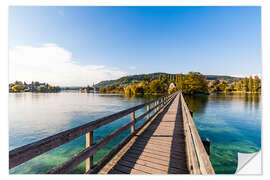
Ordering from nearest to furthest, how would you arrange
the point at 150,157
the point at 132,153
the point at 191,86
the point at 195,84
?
1. the point at 150,157
2. the point at 132,153
3. the point at 191,86
4. the point at 195,84

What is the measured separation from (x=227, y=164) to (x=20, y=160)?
6371 mm

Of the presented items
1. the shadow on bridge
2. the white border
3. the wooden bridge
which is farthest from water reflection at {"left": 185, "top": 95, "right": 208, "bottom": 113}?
the wooden bridge

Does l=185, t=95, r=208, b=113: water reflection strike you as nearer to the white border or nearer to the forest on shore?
the white border

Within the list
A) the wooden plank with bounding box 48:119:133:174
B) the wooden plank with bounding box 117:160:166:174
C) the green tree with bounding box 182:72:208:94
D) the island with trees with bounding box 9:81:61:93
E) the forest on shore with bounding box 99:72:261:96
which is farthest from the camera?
the forest on shore with bounding box 99:72:261:96

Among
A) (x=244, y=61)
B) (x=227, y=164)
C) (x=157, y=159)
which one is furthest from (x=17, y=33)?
(x=227, y=164)

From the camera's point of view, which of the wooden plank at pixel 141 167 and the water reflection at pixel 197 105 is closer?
the wooden plank at pixel 141 167

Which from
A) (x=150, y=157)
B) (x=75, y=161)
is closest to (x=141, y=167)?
(x=150, y=157)

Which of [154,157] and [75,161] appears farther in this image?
[154,157]

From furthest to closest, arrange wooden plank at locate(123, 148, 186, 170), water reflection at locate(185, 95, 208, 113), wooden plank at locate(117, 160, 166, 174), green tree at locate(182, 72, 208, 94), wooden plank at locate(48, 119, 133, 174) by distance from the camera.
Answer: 1. green tree at locate(182, 72, 208, 94)
2. water reflection at locate(185, 95, 208, 113)
3. wooden plank at locate(123, 148, 186, 170)
4. wooden plank at locate(117, 160, 166, 174)
5. wooden plank at locate(48, 119, 133, 174)

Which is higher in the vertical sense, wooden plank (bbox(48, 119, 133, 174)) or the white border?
the white border

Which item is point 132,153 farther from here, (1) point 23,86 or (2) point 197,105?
(2) point 197,105
